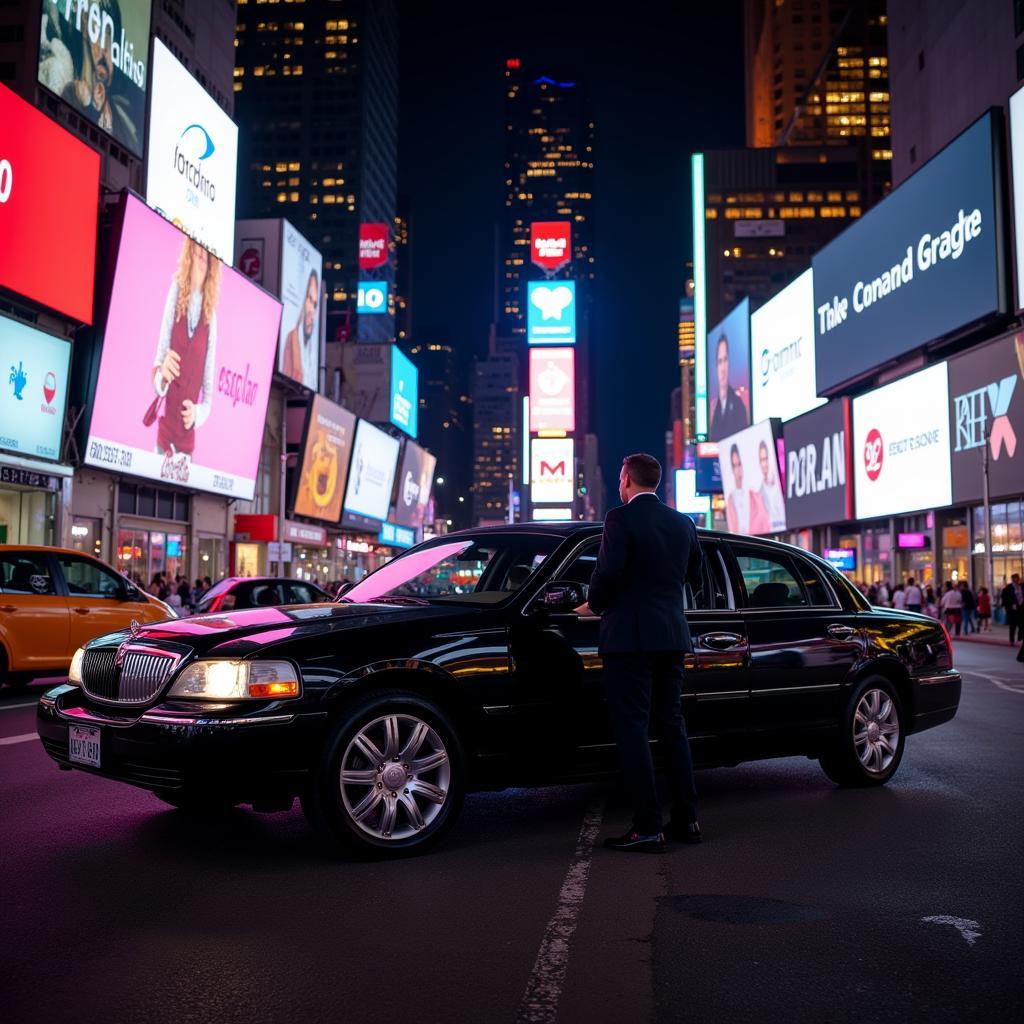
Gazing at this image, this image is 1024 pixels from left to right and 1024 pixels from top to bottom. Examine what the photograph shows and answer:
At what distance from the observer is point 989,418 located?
38.6 metres

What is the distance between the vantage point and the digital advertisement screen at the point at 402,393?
8556 centimetres

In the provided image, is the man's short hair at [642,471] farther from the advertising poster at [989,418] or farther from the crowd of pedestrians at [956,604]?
the advertising poster at [989,418]

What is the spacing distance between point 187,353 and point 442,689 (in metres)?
31.6

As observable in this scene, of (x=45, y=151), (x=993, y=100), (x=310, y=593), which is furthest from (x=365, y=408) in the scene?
(x=310, y=593)

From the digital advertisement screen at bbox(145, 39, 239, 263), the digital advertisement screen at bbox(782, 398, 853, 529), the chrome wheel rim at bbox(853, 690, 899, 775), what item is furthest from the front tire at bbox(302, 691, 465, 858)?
the digital advertisement screen at bbox(782, 398, 853, 529)

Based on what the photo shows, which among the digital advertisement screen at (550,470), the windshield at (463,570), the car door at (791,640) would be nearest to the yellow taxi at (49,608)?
the windshield at (463,570)

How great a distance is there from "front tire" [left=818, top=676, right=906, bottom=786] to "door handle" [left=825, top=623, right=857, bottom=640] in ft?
1.11

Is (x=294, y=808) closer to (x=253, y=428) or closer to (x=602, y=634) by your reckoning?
(x=602, y=634)

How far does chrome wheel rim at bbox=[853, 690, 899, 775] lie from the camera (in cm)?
716

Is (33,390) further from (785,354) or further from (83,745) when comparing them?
(785,354)

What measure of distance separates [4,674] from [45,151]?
63.1ft

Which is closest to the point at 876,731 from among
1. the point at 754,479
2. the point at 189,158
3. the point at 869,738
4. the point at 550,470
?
the point at 869,738

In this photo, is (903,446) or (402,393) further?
(402,393)

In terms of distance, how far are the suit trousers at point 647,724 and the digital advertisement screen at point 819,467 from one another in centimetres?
5042
